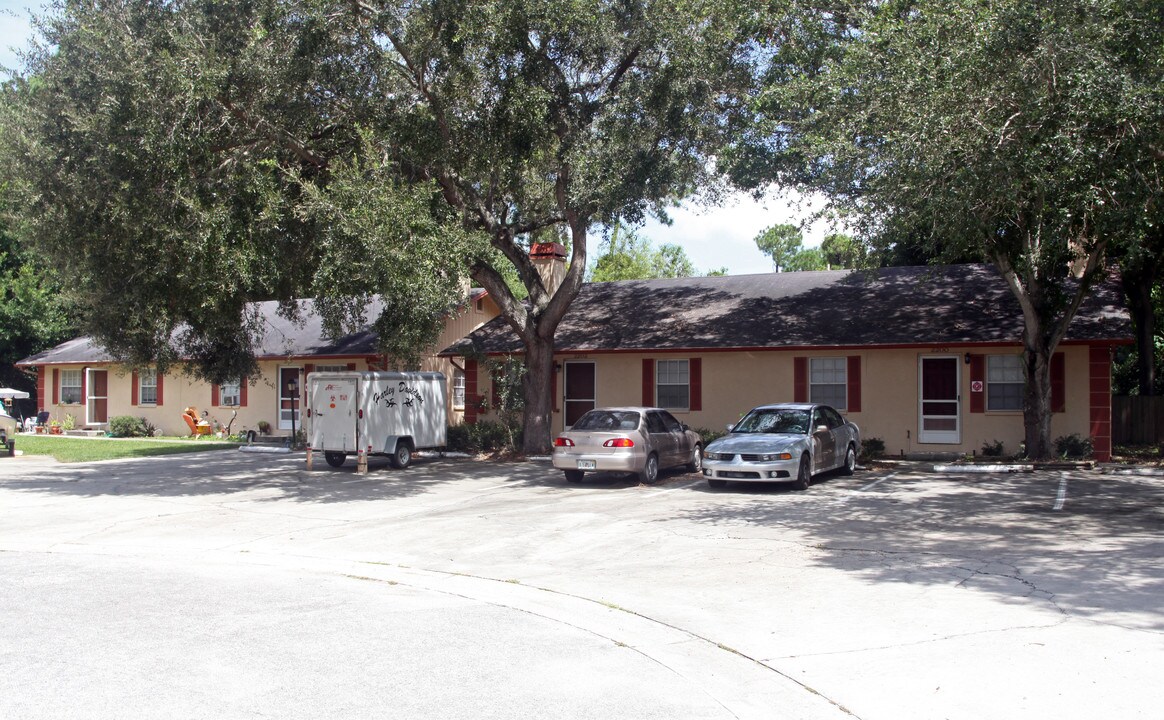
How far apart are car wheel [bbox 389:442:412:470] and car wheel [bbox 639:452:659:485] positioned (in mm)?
6325

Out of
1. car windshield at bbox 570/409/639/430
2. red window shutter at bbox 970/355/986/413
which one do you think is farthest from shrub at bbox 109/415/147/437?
red window shutter at bbox 970/355/986/413

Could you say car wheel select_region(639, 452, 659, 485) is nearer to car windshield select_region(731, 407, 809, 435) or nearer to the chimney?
car windshield select_region(731, 407, 809, 435)

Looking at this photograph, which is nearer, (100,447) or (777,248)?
(100,447)

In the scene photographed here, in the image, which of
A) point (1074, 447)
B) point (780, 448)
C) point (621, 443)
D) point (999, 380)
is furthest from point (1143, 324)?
point (621, 443)

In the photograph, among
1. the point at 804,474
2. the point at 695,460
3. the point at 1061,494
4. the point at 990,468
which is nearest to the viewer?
the point at 1061,494

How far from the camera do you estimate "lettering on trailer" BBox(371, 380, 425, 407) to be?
818 inches

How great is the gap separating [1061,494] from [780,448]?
4636 millimetres

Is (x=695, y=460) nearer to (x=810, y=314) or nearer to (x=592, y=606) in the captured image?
(x=810, y=314)

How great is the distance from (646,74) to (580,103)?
5.02ft

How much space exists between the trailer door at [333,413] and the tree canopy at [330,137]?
2.36 meters

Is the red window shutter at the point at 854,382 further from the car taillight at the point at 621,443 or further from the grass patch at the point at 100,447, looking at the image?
the grass patch at the point at 100,447

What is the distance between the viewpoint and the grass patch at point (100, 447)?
25.2m

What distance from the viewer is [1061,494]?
15523mm

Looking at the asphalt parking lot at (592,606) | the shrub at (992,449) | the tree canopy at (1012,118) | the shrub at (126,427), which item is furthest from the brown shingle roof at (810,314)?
the shrub at (126,427)
